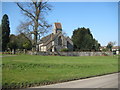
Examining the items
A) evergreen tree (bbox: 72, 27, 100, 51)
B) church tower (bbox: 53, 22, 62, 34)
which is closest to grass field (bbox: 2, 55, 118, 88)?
evergreen tree (bbox: 72, 27, 100, 51)

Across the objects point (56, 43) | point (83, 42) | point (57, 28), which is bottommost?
point (56, 43)

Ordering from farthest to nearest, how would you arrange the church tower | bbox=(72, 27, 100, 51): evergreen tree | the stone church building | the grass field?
1. the church tower
2. bbox=(72, 27, 100, 51): evergreen tree
3. the stone church building
4. the grass field

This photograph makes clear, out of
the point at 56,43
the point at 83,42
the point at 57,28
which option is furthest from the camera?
the point at 57,28

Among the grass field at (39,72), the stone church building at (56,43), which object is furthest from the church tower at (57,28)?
the grass field at (39,72)

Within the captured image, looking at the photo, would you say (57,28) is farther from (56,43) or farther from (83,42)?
(83,42)

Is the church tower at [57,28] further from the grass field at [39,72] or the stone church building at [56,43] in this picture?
the grass field at [39,72]

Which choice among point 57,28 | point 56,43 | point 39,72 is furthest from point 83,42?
point 39,72

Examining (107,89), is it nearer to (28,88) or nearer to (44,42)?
(28,88)

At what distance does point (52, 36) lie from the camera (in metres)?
65.2

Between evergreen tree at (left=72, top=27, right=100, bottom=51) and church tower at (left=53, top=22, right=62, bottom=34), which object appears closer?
evergreen tree at (left=72, top=27, right=100, bottom=51)

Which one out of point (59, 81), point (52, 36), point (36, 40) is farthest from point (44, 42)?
point (59, 81)

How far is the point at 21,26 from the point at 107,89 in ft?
110

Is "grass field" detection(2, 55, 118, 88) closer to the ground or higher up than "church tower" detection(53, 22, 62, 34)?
closer to the ground

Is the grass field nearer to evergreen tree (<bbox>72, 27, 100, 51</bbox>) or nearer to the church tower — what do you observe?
evergreen tree (<bbox>72, 27, 100, 51</bbox>)
